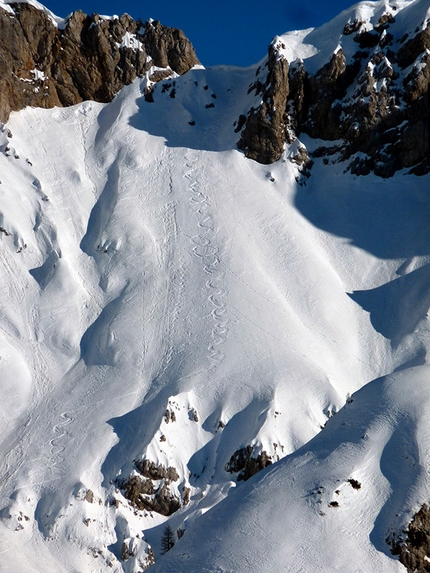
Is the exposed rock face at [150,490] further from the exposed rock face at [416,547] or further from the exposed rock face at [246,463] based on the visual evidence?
the exposed rock face at [416,547]

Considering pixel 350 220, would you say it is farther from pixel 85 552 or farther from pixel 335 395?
pixel 85 552

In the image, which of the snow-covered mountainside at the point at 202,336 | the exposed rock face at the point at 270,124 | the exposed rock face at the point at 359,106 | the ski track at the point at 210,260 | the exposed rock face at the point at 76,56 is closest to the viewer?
the snow-covered mountainside at the point at 202,336

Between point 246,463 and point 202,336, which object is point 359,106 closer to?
point 202,336

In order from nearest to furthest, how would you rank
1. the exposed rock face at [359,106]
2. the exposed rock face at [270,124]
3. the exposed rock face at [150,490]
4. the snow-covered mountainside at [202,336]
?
1. the snow-covered mountainside at [202,336]
2. the exposed rock face at [150,490]
3. the exposed rock face at [359,106]
4. the exposed rock face at [270,124]

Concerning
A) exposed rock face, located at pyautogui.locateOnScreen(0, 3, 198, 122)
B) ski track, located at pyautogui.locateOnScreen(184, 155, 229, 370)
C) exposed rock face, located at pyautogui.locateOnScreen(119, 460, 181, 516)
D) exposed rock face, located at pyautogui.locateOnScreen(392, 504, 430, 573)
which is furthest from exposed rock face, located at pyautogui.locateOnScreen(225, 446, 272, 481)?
exposed rock face, located at pyautogui.locateOnScreen(0, 3, 198, 122)

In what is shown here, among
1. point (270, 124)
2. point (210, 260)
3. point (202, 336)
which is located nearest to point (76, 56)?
point (270, 124)

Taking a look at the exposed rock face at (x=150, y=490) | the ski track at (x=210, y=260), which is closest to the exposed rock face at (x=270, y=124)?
the ski track at (x=210, y=260)

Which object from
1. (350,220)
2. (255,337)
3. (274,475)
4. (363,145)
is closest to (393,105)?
(363,145)

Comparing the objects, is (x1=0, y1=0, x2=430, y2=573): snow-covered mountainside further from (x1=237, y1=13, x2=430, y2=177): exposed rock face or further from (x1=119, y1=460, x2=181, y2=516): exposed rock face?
(x1=237, y1=13, x2=430, y2=177): exposed rock face
